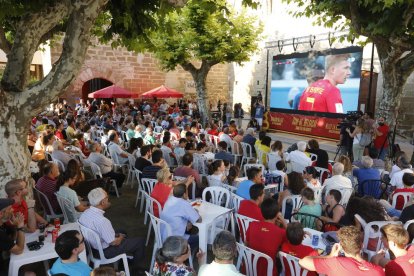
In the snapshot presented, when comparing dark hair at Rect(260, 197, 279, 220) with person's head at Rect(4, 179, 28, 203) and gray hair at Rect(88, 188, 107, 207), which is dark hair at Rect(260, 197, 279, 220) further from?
person's head at Rect(4, 179, 28, 203)

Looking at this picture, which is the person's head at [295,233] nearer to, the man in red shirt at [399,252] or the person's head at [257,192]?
the man in red shirt at [399,252]

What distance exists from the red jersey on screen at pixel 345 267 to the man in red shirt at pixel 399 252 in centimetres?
18

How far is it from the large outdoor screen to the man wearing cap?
496 inches

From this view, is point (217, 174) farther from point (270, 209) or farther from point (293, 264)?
point (293, 264)

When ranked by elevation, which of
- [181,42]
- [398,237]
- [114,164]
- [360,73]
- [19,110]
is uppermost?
[181,42]

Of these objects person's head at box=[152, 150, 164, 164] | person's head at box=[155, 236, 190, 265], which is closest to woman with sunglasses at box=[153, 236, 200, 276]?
person's head at box=[155, 236, 190, 265]

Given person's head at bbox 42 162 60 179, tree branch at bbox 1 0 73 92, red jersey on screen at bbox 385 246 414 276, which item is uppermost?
tree branch at bbox 1 0 73 92

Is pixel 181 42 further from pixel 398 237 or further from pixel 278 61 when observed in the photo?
pixel 398 237

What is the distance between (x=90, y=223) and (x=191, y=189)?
2346 mm

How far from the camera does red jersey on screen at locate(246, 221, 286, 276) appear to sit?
3234mm

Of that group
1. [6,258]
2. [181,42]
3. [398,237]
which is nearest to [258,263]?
[398,237]

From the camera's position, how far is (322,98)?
14.8m

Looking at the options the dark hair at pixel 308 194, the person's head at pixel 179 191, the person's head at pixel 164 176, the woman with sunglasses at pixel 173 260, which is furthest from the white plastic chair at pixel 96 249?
the dark hair at pixel 308 194

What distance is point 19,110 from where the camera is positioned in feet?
14.0
